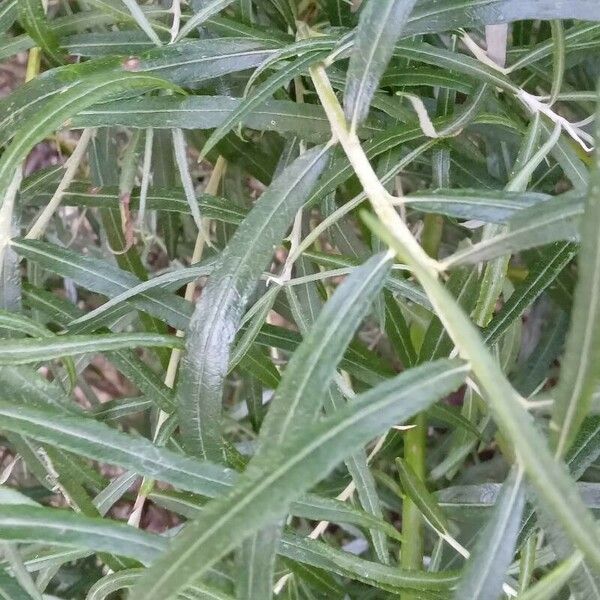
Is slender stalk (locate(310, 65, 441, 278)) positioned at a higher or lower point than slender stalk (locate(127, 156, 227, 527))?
higher

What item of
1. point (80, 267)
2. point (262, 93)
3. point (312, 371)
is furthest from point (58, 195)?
point (312, 371)

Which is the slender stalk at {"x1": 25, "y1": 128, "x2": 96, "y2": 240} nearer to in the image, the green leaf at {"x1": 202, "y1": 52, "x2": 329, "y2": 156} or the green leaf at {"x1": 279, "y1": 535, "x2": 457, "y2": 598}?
the green leaf at {"x1": 202, "y1": 52, "x2": 329, "y2": 156}

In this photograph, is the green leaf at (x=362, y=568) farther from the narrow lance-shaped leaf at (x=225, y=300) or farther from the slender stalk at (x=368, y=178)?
the slender stalk at (x=368, y=178)

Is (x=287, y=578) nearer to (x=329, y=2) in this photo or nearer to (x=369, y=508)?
(x=369, y=508)

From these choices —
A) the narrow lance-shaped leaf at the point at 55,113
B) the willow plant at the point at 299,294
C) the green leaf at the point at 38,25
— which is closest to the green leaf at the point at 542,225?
the willow plant at the point at 299,294

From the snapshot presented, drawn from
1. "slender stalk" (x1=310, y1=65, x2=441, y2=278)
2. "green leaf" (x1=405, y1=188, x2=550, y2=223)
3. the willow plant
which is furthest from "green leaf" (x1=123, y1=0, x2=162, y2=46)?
"green leaf" (x1=405, y1=188, x2=550, y2=223)

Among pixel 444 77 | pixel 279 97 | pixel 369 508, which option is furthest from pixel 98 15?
pixel 369 508

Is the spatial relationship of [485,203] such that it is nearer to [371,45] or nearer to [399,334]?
[371,45]
